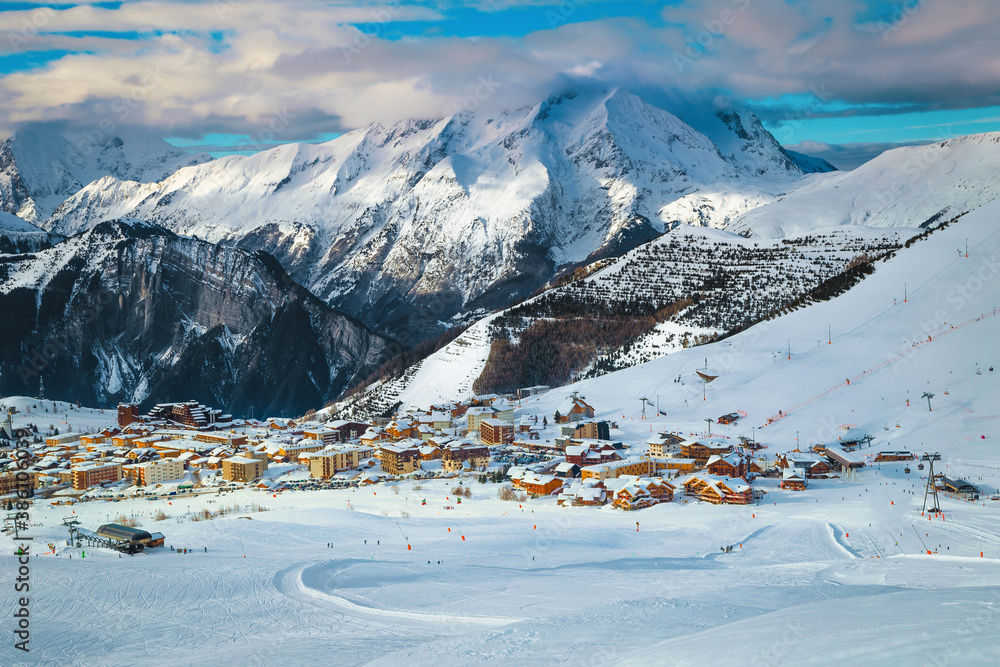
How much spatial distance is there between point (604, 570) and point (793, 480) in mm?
20064

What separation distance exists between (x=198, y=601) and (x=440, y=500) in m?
21.2

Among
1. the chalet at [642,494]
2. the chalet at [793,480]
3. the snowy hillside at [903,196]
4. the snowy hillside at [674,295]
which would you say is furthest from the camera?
the snowy hillside at [903,196]

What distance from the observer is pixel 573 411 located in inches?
2640

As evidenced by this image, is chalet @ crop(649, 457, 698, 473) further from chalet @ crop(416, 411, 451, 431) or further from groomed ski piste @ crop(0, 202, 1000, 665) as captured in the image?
chalet @ crop(416, 411, 451, 431)

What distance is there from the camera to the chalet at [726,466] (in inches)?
1844

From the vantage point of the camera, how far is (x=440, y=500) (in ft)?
153

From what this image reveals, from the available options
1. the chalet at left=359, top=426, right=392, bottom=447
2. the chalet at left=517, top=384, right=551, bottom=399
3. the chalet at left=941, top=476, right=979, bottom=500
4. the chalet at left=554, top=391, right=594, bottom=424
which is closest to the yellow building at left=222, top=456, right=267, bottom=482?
the chalet at left=359, top=426, right=392, bottom=447

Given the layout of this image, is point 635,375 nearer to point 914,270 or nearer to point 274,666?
point 914,270

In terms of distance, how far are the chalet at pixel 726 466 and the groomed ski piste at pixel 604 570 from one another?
1355 millimetres

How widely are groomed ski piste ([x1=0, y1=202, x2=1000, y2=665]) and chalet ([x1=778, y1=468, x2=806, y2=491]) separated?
1.02m

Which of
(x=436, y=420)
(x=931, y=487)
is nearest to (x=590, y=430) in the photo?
(x=436, y=420)

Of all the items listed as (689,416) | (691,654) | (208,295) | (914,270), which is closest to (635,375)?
(689,416)

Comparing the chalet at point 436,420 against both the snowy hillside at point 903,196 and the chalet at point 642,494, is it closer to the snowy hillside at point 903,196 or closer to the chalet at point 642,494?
the chalet at point 642,494

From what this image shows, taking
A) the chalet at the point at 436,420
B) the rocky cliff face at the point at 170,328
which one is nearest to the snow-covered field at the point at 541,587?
the chalet at the point at 436,420
